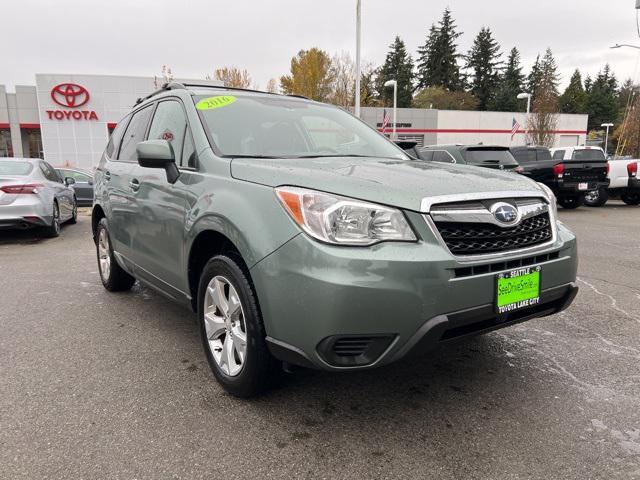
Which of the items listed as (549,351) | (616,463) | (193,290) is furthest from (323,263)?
(549,351)

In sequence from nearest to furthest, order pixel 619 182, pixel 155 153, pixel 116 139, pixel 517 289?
pixel 517 289 → pixel 155 153 → pixel 116 139 → pixel 619 182

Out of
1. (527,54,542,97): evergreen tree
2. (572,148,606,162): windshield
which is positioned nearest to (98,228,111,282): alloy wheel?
(572,148,606,162): windshield

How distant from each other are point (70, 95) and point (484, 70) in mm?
64056

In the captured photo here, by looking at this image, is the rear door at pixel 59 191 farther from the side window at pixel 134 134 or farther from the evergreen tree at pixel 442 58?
the evergreen tree at pixel 442 58

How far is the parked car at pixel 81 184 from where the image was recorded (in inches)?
551

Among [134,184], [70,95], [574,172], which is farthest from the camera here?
[70,95]

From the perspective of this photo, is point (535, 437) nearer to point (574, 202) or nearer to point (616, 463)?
point (616, 463)

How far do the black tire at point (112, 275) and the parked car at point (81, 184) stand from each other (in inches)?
390

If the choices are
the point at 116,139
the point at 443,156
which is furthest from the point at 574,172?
the point at 116,139

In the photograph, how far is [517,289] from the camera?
240cm

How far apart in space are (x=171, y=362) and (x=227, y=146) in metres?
1.47

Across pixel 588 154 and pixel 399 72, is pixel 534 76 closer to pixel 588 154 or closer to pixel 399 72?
pixel 399 72

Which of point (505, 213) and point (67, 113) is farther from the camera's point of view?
point (67, 113)

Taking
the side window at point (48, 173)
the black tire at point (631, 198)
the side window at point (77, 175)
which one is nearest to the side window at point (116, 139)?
the side window at point (48, 173)
